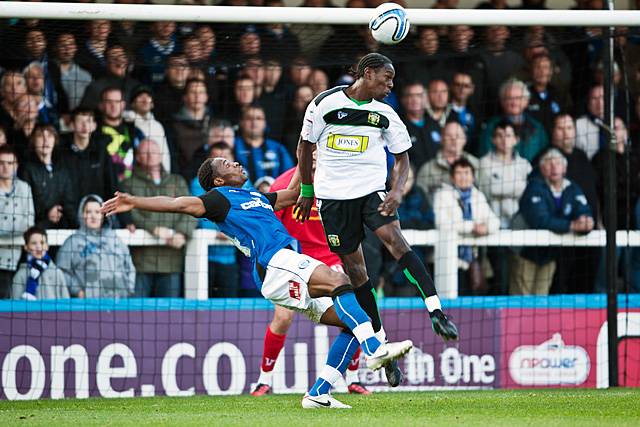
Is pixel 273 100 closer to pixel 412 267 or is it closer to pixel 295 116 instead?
pixel 295 116

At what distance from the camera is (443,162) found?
42.1 feet

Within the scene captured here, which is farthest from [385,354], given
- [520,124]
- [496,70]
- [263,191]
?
[496,70]

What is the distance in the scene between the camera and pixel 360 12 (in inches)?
408

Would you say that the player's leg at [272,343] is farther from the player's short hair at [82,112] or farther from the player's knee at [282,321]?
the player's short hair at [82,112]

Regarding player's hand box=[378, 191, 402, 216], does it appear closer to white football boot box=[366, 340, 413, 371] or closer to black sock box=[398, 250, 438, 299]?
black sock box=[398, 250, 438, 299]

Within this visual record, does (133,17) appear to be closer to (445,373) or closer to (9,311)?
(9,311)

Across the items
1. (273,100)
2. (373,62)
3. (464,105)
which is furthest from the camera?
(464,105)

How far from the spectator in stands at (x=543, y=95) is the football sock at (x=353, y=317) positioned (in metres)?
6.18

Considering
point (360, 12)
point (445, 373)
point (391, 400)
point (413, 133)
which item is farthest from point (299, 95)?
point (391, 400)

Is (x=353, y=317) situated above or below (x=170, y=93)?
below

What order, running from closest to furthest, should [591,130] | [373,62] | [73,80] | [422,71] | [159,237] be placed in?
[373,62] < [159,237] < [73,80] < [591,130] < [422,71]

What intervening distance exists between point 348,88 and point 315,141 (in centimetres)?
49

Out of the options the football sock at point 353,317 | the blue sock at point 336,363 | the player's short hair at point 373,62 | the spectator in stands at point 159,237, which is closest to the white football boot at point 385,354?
the football sock at point 353,317

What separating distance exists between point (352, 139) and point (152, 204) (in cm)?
181
